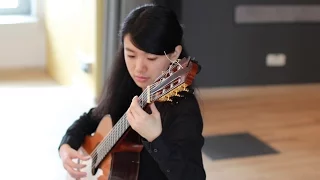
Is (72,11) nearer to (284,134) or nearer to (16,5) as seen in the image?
(16,5)

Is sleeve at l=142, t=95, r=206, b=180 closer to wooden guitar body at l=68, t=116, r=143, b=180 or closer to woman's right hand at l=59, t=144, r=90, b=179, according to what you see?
wooden guitar body at l=68, t=116, r=143, b=180

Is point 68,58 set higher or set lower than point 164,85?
lower

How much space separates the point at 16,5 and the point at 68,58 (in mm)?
757

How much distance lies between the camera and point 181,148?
135 centimetres

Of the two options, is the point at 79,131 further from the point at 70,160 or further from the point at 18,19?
the point at 18,19

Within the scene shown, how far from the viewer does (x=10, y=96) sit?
366 cm

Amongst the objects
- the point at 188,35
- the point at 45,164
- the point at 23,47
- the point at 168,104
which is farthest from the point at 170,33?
the point at 23,47

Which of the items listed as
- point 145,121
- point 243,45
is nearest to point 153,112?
point 145,121

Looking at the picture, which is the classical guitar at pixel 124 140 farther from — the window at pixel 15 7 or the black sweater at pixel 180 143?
the window at pixel 15 7

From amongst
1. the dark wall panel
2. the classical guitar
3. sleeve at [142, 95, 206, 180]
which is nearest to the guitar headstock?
the classical guitar

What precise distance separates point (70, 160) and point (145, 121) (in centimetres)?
51

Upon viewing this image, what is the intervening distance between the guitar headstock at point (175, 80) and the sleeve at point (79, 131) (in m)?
0.56

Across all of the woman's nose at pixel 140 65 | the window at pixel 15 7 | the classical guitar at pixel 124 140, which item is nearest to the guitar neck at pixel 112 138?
the classical guitar at pixel 124 140

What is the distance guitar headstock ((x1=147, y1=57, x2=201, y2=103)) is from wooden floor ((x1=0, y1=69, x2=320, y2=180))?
145 centimetres
